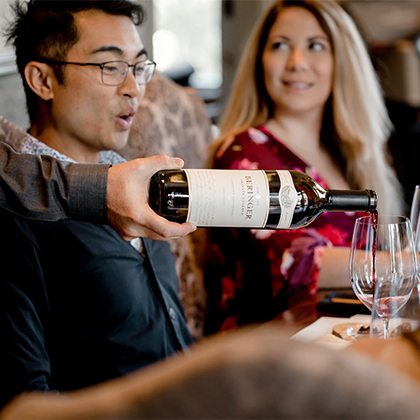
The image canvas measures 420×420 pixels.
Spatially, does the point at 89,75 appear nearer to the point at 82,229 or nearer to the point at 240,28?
the point at 82,229

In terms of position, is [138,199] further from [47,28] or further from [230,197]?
[47,28]

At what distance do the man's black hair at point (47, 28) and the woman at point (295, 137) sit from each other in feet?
1.99

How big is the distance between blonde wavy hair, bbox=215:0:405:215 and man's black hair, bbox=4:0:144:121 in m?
0.72

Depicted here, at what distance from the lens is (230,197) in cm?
79

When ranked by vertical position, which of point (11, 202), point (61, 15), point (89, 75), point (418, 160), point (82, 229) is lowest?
point (418, 160)

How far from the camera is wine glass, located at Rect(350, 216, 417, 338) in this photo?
33.0 inches

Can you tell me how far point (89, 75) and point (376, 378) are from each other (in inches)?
41.0

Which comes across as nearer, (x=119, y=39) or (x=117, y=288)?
(x=117, y=288)

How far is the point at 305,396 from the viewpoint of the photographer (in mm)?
236

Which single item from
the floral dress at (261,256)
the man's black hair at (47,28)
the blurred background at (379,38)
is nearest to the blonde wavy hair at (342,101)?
the floral dress at (261,256)

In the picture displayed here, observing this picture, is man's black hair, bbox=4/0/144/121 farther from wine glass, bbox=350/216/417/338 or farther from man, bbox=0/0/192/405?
wine glass, bbox=350/216/417/338

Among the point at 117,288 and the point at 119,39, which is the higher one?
the point at 119,39

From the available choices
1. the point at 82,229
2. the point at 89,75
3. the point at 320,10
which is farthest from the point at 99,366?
the point at 320,10

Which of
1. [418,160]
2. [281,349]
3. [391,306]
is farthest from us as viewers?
[418,160]
